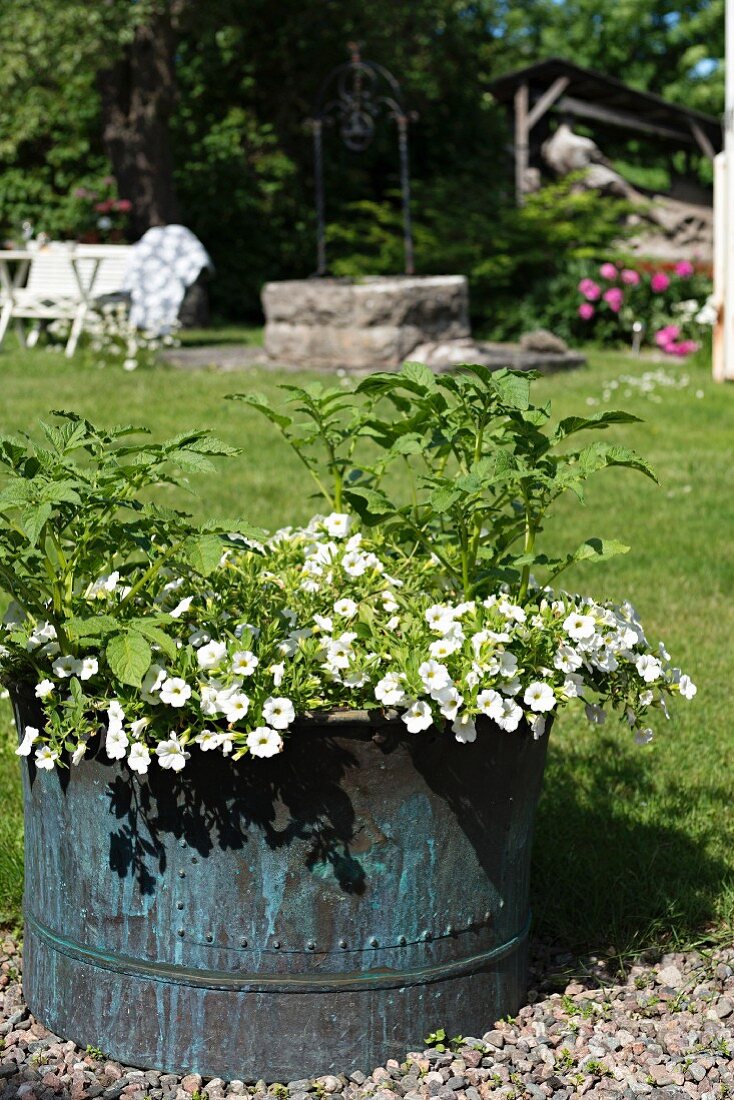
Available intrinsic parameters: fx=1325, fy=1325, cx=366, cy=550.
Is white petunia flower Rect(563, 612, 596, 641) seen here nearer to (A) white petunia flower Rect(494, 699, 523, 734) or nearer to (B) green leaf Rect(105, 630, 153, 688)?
(A) white petunia flower Rect(494, 699, 523, 734)

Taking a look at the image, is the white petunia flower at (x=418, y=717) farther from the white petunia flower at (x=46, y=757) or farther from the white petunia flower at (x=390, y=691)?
the white petunia flower at (x=46, y=757)

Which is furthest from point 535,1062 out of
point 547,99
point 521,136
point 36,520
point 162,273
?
point 547,99

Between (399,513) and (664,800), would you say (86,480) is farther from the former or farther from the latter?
(664,800)

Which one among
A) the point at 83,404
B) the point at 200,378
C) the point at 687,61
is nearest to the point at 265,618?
the point at 83,404

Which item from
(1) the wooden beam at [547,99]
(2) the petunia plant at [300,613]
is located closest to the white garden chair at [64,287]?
(1) the wooden beam at [547,99]

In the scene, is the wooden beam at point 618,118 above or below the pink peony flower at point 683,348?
above

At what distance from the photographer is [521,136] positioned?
17312 millimetres

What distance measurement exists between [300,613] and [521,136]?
1616 cm

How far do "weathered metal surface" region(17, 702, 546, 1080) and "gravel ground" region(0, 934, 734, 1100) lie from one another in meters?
0.03

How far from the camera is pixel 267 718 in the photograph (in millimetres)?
1851

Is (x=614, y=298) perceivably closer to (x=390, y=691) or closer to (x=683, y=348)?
(x=683, y=348)

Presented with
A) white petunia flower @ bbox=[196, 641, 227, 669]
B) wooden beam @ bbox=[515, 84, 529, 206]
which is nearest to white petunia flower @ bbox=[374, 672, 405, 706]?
white petunia flower @ bbox=[196, 641, 227, 669]

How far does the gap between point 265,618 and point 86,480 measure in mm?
381

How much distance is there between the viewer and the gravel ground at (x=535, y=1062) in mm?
2029
